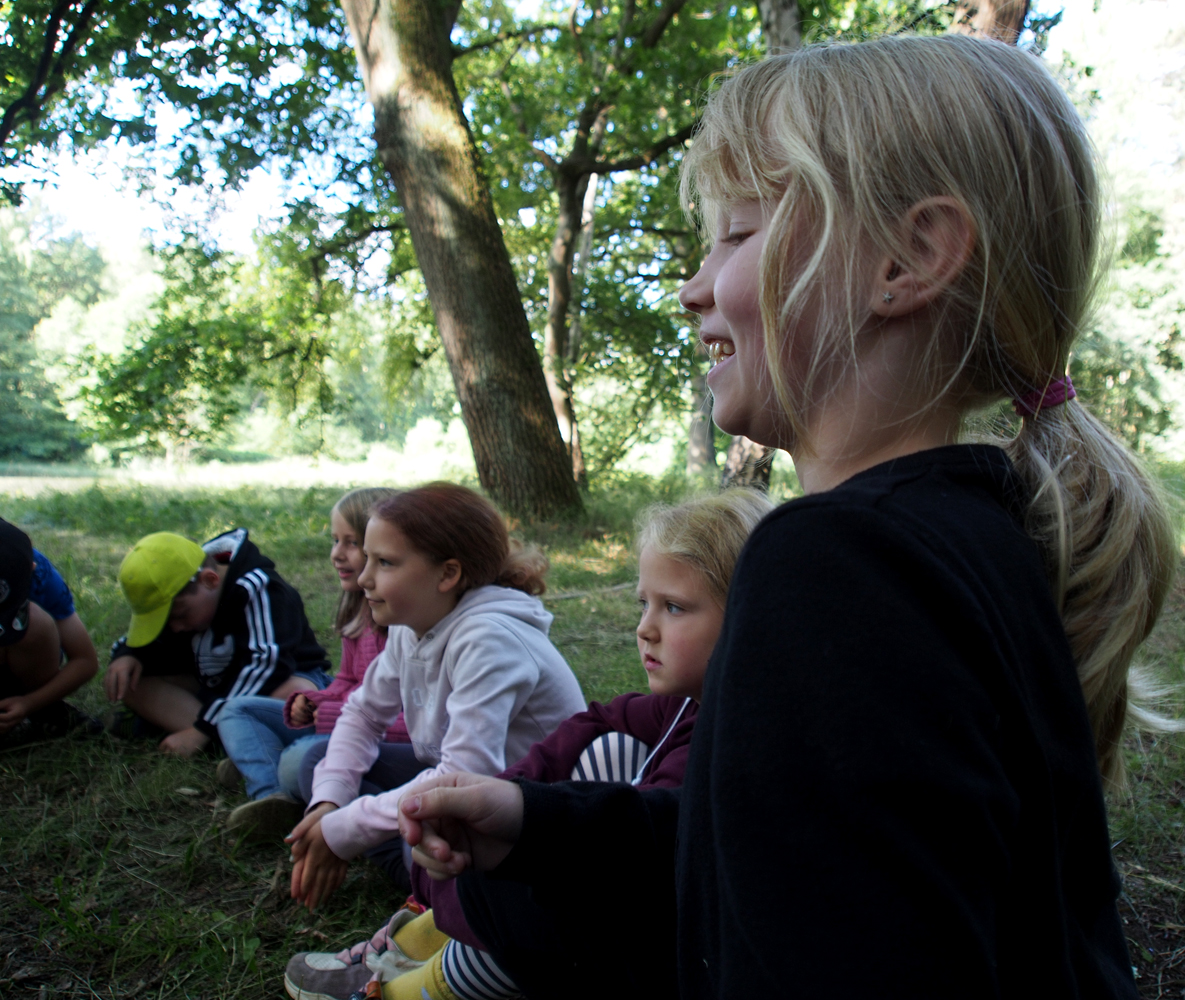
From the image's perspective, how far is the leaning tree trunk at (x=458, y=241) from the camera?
7.19 meters

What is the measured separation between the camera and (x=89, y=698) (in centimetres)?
384

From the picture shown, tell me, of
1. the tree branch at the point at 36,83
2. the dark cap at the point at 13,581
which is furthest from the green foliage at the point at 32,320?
the dark cap at the point at 13,581

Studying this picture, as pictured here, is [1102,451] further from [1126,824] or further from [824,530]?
[1126,824]

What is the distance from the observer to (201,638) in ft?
11.8

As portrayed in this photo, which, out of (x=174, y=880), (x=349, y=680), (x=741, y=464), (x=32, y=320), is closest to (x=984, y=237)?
(x=174, y=880)

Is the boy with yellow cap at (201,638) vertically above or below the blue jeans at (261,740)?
above

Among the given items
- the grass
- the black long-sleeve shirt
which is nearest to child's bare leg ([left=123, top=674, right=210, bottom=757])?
the grass

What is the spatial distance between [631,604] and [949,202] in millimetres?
4874

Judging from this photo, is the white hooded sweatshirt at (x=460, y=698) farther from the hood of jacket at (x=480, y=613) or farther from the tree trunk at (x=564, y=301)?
the tree trunk at (x=564, y=301)

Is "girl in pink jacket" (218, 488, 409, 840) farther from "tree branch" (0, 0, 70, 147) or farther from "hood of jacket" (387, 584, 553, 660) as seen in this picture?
"tree branch" (0, 0, 70, 147)

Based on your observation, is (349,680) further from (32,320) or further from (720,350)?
(32,320)

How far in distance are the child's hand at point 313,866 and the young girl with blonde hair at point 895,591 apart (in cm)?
104

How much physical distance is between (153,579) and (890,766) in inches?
137

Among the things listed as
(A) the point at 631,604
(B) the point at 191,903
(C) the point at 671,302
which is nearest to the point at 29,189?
(A) the point at 631,604
